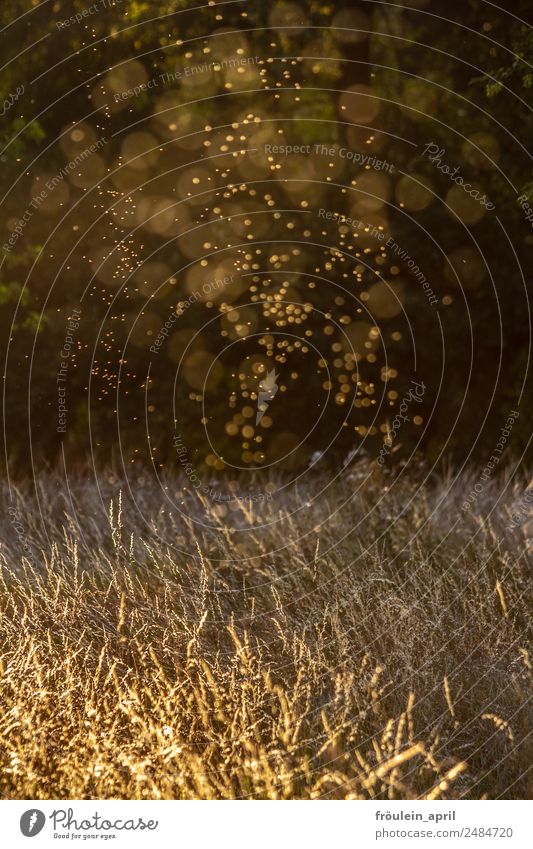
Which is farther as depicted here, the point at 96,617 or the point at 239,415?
the point at 239,415

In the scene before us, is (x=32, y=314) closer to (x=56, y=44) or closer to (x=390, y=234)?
(x=56, y=44)

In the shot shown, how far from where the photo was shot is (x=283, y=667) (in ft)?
17.0

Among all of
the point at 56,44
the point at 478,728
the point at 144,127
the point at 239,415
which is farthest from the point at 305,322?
the point at 478,728

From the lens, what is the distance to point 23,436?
13016 millimetres

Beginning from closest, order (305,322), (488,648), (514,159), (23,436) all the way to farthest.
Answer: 1. (488,648)
2. (514,159)
3. (305,322)
4. (23,436)

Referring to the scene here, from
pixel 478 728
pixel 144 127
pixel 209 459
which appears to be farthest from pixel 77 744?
pixel 144 127

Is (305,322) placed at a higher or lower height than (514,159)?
lower

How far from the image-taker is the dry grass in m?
4.27

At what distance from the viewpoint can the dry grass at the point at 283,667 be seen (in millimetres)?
4270

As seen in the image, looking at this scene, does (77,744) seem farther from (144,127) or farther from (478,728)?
(144,127)

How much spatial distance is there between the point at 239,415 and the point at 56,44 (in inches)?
188

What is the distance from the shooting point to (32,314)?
36.6 ft

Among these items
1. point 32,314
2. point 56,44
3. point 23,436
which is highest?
point 56,44

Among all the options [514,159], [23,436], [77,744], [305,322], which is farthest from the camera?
[23,436]
